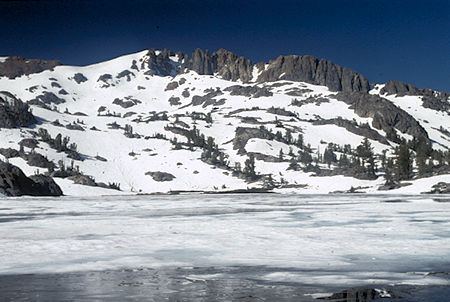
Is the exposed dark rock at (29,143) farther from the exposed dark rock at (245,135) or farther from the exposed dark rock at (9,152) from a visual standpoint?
the exposed dark rock at (245,135)

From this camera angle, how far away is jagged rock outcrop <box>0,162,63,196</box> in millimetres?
66875

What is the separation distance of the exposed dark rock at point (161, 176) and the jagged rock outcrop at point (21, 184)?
57.9 meters

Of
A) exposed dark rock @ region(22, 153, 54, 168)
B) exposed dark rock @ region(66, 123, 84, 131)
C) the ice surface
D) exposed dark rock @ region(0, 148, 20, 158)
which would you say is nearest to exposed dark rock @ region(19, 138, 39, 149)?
exposed dark rock @ region(0, 148, 20, 158)

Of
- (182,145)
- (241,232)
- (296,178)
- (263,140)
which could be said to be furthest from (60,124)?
(241,232)

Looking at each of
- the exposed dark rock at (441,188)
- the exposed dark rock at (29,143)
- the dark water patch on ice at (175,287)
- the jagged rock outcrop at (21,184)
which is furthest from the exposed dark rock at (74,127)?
the dark water patch on ice at (175,287)

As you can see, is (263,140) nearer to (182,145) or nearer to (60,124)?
(182,145)

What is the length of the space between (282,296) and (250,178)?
414 feet

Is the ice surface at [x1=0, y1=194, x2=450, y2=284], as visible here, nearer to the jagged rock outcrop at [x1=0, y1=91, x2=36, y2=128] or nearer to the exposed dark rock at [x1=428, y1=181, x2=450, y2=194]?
the exposed dark rock at [x1=428, y1=181, x2=450, y2=194]

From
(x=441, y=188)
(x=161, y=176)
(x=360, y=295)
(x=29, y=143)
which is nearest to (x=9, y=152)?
(x=29, y=143)

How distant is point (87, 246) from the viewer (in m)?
16.4

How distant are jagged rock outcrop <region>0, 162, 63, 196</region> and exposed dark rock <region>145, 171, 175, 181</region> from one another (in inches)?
2278

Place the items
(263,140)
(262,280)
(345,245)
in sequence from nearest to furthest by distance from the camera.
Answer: (262,280) → (345,245) → (263,140)

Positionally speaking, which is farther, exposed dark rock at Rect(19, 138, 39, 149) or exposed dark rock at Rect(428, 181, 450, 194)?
exposed dark rock at Rect(19, 138, 39, 149)

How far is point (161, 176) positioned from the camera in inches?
5531
